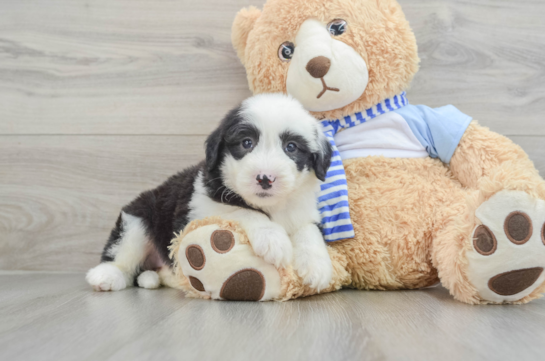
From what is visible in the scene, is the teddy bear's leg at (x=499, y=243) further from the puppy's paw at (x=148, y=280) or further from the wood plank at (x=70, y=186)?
the wood plank at (x=70, y=186)

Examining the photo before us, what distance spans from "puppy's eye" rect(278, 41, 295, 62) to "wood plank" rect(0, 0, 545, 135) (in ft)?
1.87

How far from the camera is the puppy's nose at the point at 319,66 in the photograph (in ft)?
5.74

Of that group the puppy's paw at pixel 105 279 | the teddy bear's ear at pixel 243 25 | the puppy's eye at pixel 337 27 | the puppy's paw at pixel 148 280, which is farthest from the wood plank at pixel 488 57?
the puppy's paw at pixel 105 279

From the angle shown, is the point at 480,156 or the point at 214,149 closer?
the point at 214,149

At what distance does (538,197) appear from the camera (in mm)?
1354

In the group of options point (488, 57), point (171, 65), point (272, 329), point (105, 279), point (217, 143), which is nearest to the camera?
point (272, 329)

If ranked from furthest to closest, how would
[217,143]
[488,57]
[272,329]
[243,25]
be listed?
[488,57] < [243,25] < [217,143] < [272,329]

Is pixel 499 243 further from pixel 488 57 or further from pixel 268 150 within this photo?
pixel 488 57

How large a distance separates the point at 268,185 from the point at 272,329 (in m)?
0.46

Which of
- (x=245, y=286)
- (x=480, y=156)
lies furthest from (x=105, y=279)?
(x=480, y=156)

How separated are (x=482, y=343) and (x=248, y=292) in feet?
2.39

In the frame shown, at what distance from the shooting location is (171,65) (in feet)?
8.17

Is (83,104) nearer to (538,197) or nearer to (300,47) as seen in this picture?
(300,47)

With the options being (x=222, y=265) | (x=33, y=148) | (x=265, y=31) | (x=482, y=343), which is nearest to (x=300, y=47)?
(x=265, y=31)
